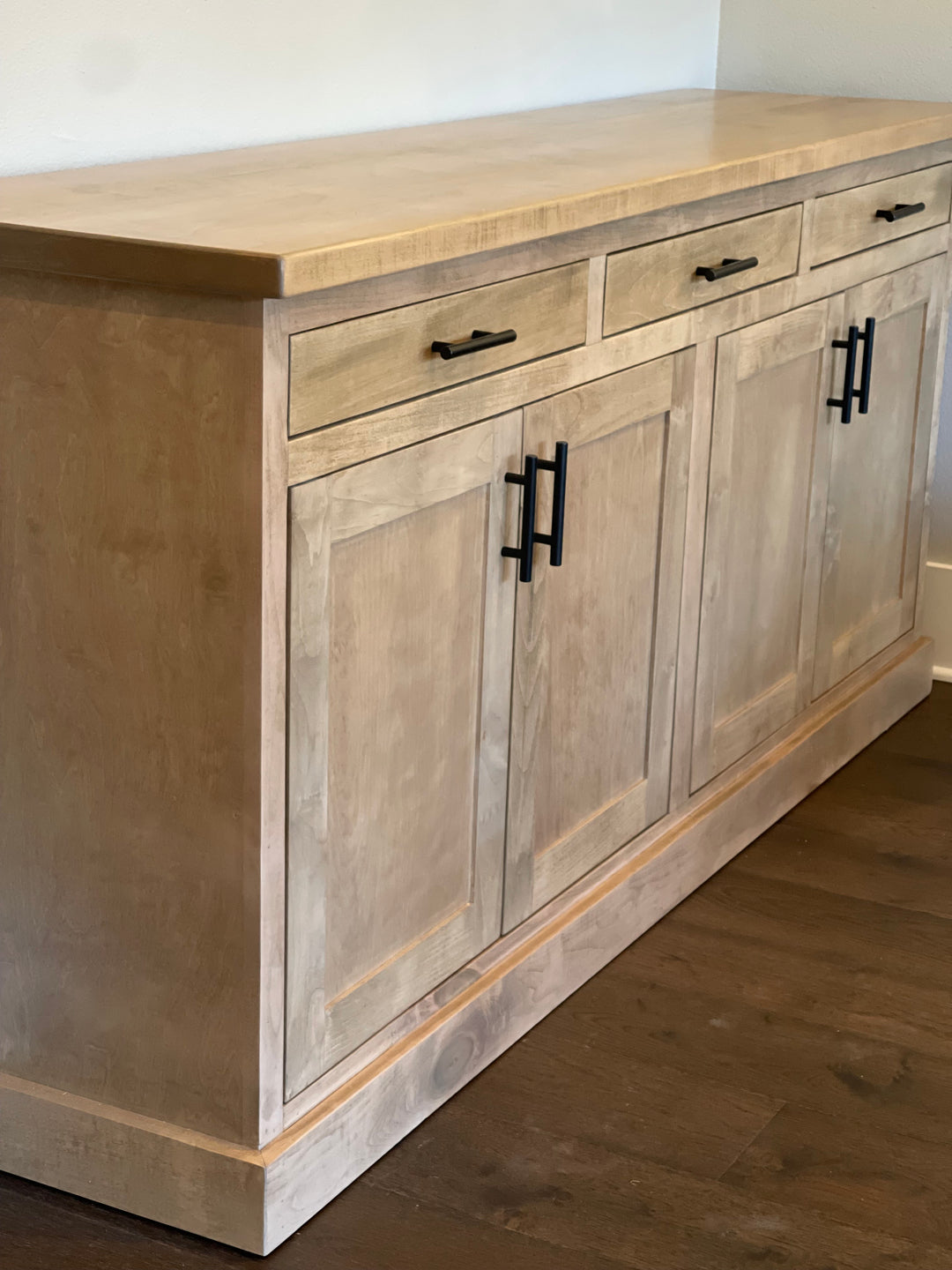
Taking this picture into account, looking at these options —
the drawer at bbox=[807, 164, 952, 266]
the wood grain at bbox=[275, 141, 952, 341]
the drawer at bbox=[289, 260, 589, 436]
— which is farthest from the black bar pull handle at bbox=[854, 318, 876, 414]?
the drawer at bbox=[289, 260, 589, 436]

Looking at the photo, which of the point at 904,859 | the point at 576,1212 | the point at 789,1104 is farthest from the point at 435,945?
the point at 904,859

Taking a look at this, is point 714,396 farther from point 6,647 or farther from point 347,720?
point 6,647

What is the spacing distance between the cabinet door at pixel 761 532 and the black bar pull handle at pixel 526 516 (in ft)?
1.61

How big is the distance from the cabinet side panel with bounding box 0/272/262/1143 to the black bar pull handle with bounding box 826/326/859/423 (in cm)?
134

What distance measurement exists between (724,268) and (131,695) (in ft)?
3.27

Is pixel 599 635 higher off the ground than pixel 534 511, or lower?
lower

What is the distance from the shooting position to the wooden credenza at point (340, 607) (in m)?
1.41

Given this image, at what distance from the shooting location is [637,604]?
2.08 metres

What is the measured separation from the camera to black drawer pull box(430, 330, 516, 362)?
156 centimetres

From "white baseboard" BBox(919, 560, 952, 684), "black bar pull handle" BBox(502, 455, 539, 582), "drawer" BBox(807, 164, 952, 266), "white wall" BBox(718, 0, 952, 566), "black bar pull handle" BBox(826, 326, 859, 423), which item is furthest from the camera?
"white baseboard" BBox(919, 560, 952, 684)

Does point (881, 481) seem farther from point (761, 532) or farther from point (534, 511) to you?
point (534, 511)

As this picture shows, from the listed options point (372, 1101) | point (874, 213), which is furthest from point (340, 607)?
point (874, 213)

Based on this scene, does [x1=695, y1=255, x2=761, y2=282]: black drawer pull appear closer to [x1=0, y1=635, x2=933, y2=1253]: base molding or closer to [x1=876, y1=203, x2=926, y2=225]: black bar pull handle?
[x1=876, y1=203, x2=926, y2=225]: black bar pull handle

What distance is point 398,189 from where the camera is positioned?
1.69 metres
